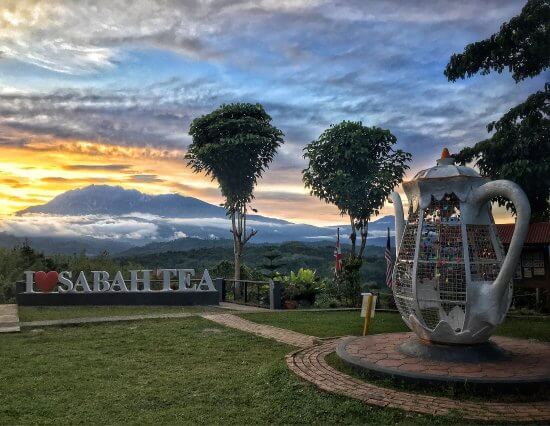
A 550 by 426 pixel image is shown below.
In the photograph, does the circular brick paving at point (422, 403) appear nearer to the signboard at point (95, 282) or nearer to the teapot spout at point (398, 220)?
the teapot spout at point (398, 220)

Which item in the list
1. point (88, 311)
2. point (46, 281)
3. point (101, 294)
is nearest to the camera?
point (88, 311)

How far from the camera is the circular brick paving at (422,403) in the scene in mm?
5855

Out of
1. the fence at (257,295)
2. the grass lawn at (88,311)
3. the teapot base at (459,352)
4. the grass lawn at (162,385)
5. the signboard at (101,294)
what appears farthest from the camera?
the signboard at (101,294)

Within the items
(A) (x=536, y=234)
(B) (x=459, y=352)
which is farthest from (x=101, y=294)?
(A) (x=536, y=234)

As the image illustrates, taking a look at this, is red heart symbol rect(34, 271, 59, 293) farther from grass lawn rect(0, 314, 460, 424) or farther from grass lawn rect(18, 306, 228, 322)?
grass lawn rect(0, 314, 460, 424)

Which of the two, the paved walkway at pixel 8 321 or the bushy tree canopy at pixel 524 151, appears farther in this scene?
the bushy tree canopy at pixel 524 151

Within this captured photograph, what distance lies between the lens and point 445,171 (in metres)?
8.13

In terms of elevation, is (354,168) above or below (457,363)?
above

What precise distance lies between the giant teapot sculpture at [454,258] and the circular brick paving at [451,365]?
505mm

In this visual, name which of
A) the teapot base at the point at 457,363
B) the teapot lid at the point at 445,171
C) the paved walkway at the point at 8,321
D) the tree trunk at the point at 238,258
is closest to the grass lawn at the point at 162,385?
the teapot base at the point at 457,363

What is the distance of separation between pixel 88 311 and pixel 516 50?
16456mm

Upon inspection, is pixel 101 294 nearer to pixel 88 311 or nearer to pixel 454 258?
pixel 88 311

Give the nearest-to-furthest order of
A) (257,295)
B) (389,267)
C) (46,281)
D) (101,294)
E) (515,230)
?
(515,230) < (389,267) < (101,294) < (46,281) < (257,295)

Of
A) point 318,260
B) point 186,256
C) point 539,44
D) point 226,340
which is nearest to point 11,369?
point 226,340
